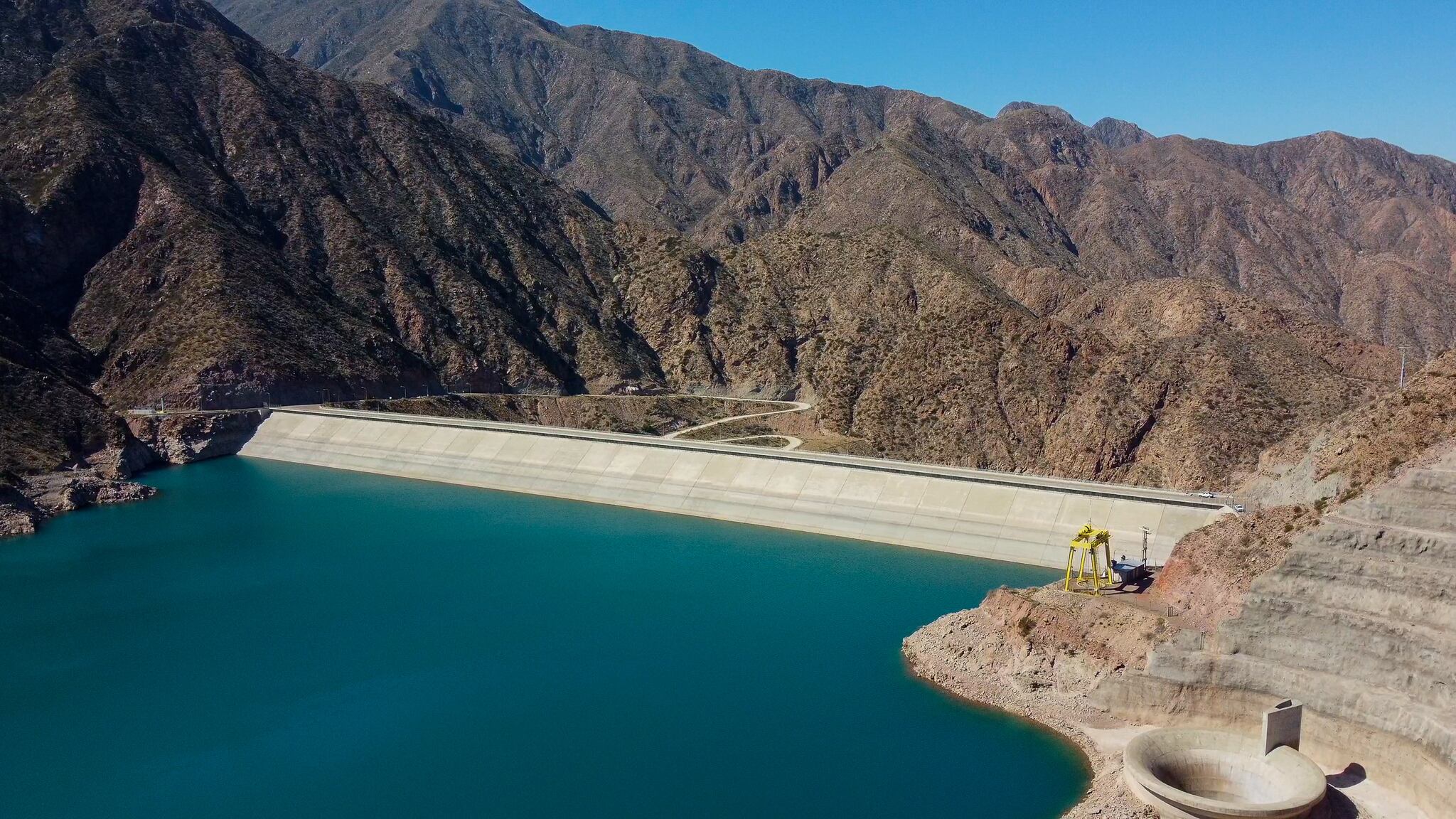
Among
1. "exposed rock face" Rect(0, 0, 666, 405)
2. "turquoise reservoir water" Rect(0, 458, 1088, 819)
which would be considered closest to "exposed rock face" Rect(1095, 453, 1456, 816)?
"turquoise reservoir water" Rect(0, 458, 1088, 819)

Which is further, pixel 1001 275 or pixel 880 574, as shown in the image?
pixel 1001 275

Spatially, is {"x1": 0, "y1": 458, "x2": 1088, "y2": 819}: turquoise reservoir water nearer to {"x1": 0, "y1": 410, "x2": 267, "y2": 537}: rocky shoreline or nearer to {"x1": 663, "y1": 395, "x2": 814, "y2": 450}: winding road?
{"x1": 0, "y1": 410, "x2": 267, "y2": 537}: rocky shoreline

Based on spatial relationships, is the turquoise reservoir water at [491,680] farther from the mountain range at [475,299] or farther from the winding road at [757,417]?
the winding road at [757,417]

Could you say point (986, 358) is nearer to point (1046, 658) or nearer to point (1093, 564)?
point (1093, 564)

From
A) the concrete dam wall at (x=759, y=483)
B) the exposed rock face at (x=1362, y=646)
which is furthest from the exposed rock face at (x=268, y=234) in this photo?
the exposed rock face at (x=1362, y=646)

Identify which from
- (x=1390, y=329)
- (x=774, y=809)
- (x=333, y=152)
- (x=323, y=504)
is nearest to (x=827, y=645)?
(x=774, y=809)

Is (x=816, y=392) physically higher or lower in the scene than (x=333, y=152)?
lower

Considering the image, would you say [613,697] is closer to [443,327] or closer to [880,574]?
[880,574]
